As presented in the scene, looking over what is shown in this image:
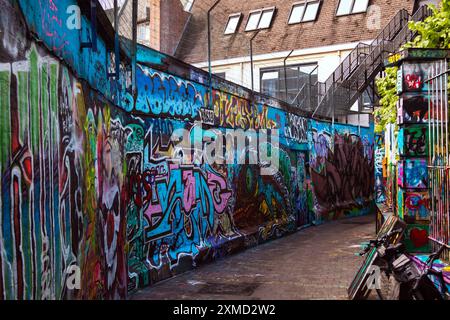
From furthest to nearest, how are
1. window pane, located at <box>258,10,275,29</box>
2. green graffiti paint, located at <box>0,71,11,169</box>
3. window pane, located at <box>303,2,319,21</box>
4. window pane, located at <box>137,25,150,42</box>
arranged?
window pane, located at <box>258,10,275,29</box> < window pane, located at <box>303,2,319,21</box> < window pane, located at <box>137,25,150,42</box> < green graffiti paint, located at <box>0,71,11,169</box>

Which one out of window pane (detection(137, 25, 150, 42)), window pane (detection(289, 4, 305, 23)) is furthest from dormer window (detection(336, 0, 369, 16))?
window pane (detection(137, 25, 150, 42))

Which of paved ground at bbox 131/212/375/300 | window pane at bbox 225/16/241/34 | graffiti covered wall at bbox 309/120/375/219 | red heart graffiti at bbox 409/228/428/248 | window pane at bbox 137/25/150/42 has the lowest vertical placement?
paved ground at bbox 131/212/375/300

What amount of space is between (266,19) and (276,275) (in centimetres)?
1891

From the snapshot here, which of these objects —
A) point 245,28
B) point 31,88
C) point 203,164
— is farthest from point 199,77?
point 245,28

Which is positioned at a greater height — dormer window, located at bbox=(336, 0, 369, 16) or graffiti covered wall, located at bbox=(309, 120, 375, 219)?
dormer window, located at bbox=(336, 0, 369, 16)

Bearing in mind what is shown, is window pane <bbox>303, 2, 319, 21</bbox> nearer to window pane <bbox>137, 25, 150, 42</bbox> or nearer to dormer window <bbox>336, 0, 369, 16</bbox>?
dormer window <bbox>336, 0, 369, 16</bbox>

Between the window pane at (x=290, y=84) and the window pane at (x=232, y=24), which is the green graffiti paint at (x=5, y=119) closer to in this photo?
the window pane at (x=290, y=84)

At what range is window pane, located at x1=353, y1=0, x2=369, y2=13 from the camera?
75.6 ft

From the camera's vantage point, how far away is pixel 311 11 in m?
24.5

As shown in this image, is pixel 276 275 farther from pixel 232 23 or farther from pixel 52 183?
pixel 232 23

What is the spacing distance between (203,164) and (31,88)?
6699 mm

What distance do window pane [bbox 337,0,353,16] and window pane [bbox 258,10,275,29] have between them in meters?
3.44

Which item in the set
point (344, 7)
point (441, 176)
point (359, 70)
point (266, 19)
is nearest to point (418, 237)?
point (441, 176)

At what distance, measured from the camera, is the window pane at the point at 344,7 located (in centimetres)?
2342
